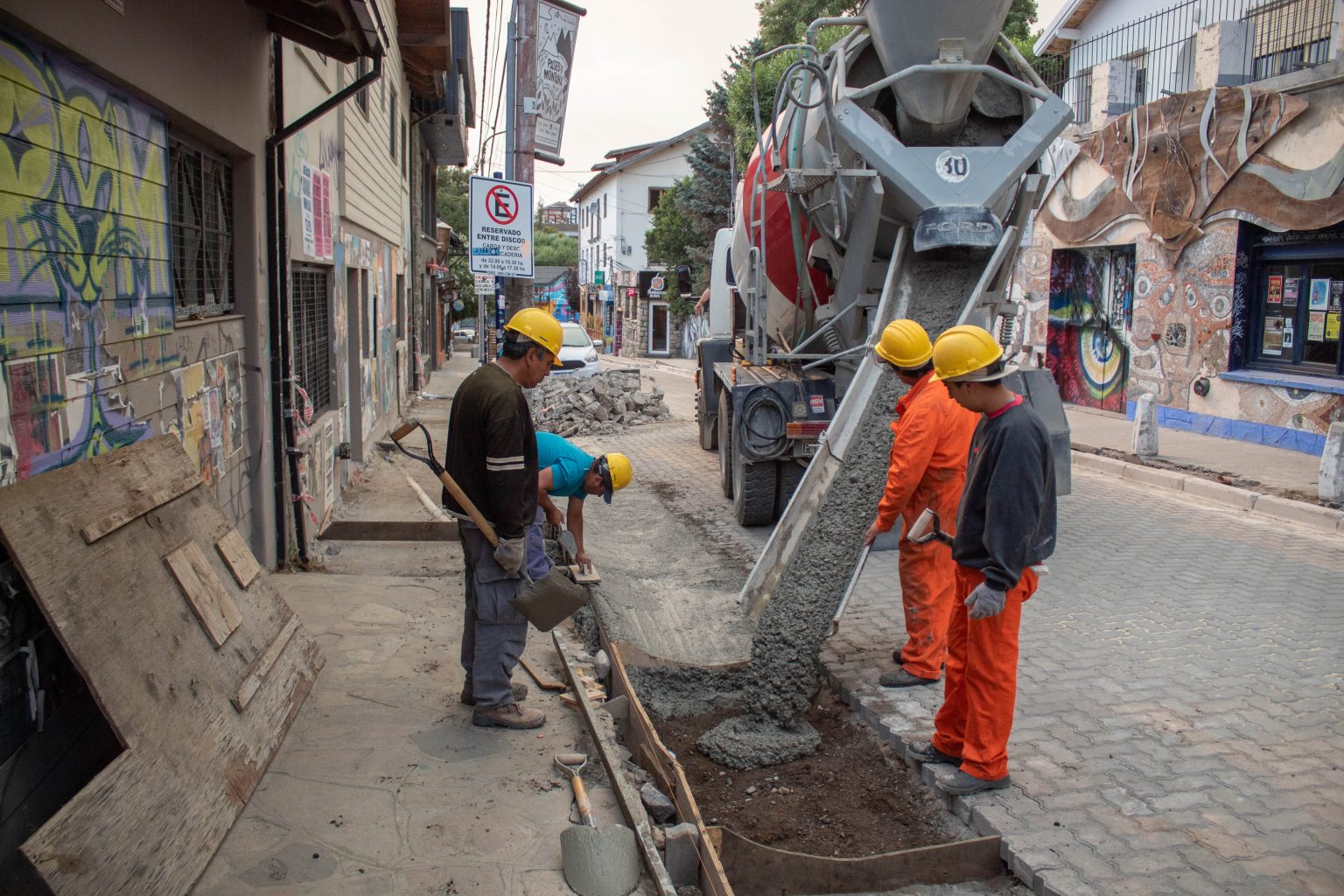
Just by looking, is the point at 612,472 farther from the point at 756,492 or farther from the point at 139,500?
the point at 756,492

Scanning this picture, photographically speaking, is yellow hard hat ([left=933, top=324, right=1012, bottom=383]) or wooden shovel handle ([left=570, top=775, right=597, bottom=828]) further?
yellow hard hat ([left=933, top=324, right=1012, bottom=383])

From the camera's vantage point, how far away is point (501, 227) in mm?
10047

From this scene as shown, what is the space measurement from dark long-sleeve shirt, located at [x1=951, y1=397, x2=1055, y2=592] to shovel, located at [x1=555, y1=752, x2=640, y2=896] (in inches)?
67.1

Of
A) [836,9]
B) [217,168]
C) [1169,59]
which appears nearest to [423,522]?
[217,168]

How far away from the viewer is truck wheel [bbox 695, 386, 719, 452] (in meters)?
12.9

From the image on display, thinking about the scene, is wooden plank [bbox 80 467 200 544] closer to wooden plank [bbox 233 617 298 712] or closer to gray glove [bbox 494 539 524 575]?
wooden plank [bbox 233 617 298 712]

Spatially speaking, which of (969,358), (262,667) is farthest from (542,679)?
(969,358)

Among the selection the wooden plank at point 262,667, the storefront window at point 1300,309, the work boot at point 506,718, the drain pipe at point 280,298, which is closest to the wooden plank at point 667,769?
the work boot at point 506,718

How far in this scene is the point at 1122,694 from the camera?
4930mm

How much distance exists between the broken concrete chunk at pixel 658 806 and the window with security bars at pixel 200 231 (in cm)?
324

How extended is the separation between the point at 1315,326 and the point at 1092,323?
4.49 meters

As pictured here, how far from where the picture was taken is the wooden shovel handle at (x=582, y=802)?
11.3ft

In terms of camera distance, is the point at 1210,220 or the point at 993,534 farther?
the point at 1210,220

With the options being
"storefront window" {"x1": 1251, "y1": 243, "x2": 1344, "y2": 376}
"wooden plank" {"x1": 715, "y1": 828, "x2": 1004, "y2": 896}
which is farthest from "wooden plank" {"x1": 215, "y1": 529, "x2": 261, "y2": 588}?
"storefront window" {"x1": 1251, "y1": 243, "x2": 1344, "y2": 376}
